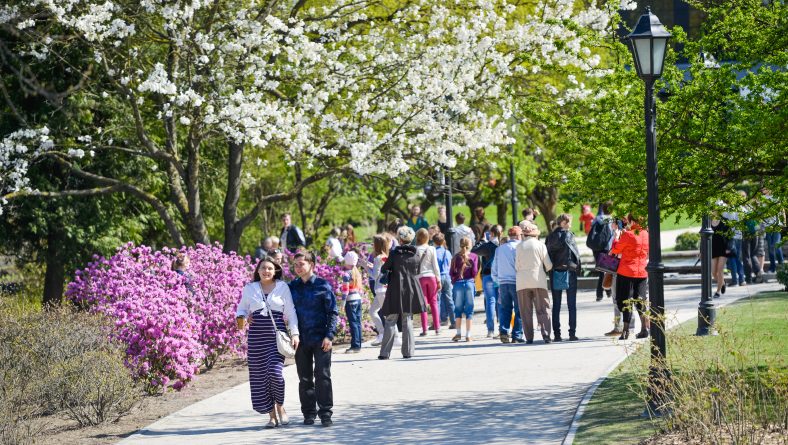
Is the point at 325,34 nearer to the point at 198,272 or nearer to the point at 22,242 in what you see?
the point at 198,272

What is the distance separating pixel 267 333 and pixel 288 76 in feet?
32.0

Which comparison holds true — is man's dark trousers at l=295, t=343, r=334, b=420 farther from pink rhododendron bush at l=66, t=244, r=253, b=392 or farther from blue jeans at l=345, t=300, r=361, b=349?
blue jeans at l=345, t=300, r=361, b=349

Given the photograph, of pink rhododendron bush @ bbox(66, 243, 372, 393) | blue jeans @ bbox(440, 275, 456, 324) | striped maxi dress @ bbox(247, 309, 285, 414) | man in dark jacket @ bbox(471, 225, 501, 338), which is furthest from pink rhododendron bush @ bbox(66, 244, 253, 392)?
man in dark jacket @ bbox(471, 225, 501, 338)

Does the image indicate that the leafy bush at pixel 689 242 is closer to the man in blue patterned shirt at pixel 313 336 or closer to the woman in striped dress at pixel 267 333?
the man in blue patterned shirt at pixel 313 336

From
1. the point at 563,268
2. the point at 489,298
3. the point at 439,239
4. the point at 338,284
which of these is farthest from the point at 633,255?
the point at 338,284

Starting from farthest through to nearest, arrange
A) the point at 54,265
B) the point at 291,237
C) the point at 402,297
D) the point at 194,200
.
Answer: the point at 54,265
the point at 291,237
the point at 194,200
the point at 402,297

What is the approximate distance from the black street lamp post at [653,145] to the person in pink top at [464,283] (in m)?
6.74

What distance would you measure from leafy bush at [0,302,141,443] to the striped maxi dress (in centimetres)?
169

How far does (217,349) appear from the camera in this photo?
51.9ft

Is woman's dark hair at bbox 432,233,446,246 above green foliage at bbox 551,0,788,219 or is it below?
below

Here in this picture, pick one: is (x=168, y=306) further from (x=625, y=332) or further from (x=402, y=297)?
(x=625, y=332)

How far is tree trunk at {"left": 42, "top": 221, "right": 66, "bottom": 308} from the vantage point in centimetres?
2323

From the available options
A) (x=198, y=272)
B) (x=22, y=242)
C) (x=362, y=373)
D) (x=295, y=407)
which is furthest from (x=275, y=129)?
(x=22, y=242)

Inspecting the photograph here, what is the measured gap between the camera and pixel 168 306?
1373 centimetres
